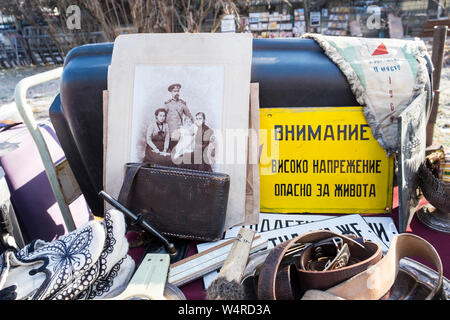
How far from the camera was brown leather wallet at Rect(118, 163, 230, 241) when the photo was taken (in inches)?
45.2

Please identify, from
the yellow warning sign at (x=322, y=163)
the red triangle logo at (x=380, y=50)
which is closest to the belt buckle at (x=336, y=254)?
the yellow warning sign at (x=322, y=163)

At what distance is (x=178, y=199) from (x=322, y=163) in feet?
2.00

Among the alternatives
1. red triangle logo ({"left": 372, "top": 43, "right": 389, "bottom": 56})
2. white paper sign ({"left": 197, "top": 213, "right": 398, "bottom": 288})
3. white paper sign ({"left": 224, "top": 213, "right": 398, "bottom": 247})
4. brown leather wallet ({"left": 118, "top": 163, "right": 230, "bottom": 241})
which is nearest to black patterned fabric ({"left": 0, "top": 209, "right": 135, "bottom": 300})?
brown leather wallet ({"left": 118, "top": 163, "right": 230, "bottom": 241})

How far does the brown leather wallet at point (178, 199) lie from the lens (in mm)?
1147

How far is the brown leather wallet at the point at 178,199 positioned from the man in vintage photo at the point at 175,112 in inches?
6.5

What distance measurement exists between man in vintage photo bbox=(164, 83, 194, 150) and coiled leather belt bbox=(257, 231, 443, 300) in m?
0.65

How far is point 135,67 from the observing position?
1.35m

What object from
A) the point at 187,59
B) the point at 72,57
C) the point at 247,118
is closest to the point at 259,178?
the point at 247,118

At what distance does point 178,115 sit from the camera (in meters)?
1.31

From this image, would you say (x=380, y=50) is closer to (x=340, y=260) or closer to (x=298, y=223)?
(x=298, y=223)

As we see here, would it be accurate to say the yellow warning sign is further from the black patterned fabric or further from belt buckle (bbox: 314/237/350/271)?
the black patterned fabric

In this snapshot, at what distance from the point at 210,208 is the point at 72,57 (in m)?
0.90
